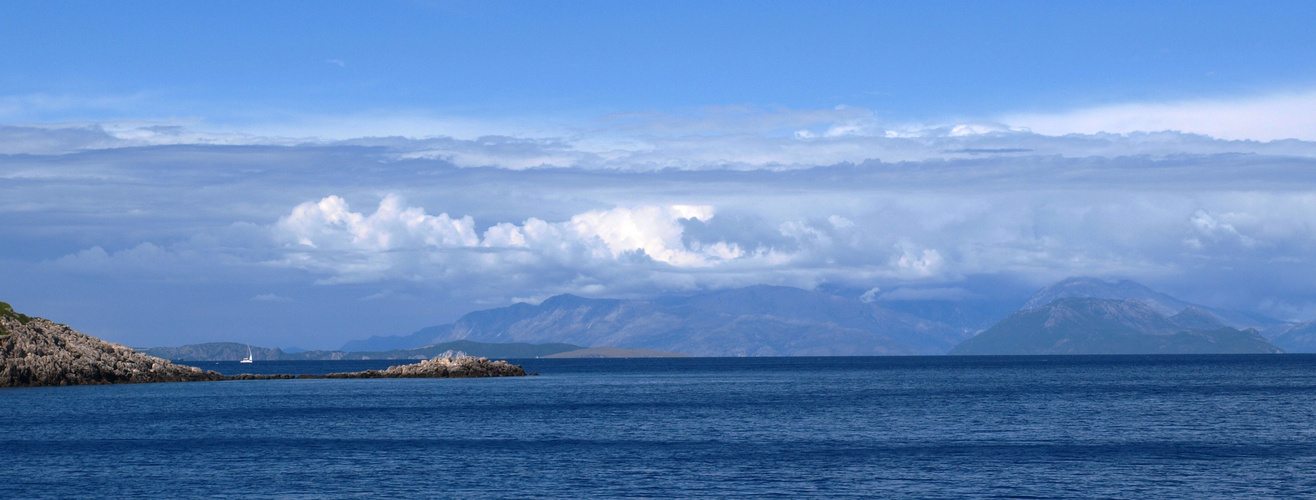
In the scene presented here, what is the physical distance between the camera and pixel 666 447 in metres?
81.6

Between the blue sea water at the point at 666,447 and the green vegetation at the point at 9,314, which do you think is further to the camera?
the green vegetation at the point at 9,314

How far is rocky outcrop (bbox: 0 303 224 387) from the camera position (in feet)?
550

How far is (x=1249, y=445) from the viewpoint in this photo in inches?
3155

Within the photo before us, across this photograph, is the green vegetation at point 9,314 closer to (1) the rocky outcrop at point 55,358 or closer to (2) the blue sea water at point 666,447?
(1) the rocky outcrop at point 55,358

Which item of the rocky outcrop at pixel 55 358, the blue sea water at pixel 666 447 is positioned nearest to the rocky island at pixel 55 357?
the rocky outcrop at pixel 55 358

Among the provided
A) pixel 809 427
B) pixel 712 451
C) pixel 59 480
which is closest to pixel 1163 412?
pixel 809 427

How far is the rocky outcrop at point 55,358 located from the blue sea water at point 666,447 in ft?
100

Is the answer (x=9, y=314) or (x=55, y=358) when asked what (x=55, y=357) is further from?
(x=9, y=314)

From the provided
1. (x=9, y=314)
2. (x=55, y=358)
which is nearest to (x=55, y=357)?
(x=55, y=358)

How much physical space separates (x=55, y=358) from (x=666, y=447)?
13100 centimetres

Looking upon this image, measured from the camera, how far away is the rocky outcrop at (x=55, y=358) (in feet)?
550

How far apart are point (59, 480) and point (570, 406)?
70.8 meters

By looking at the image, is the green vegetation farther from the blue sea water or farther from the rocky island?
the blue sea water

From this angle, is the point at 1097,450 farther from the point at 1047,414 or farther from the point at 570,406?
the point at 570,406
